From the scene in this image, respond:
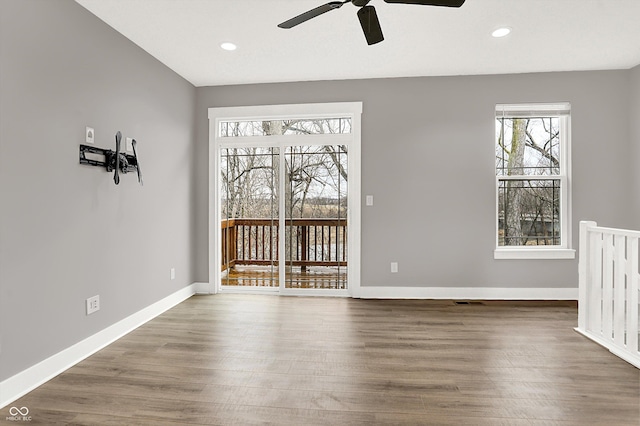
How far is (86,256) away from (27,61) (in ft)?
4.38

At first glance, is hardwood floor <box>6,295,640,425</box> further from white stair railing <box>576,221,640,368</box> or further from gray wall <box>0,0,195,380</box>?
gray wall <box>0,0,195,380</box>

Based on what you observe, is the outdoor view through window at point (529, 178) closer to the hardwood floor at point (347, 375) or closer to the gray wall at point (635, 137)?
the gray wall at point (635, 137)

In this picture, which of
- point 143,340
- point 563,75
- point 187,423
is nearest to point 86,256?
point 143,340

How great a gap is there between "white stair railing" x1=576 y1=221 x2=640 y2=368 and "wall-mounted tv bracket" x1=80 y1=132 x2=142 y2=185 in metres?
3.93

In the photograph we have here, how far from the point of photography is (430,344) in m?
2.88

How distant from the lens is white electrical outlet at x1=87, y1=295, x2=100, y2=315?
2729 mm

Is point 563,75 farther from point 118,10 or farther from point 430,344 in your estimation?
point 118,10

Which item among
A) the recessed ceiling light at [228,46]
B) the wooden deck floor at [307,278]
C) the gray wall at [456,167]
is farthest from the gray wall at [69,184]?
the gray wall at [456,167]

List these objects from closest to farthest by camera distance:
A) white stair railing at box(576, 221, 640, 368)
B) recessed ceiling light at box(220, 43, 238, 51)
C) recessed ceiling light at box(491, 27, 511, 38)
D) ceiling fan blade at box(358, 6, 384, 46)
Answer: ceiling fan blade at box(358, 6, 384, 46)
white stair railing at box(576, 221, 640, 368)
recessed ceiling light at box(491, 27, 511, 38)
recessed ceiling light at box(220, 43, 238, 51)

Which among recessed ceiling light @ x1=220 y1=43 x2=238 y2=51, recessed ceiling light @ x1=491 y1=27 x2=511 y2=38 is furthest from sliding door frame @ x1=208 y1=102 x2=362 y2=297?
recessed ceiling light @ x1=491 y1=27 x2=511 y2=38

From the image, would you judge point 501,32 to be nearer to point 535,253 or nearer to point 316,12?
point 316,12

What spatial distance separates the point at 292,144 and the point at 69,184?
2447 millimetres

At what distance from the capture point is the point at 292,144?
14.5 ft

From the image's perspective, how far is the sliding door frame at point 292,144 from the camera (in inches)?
170
